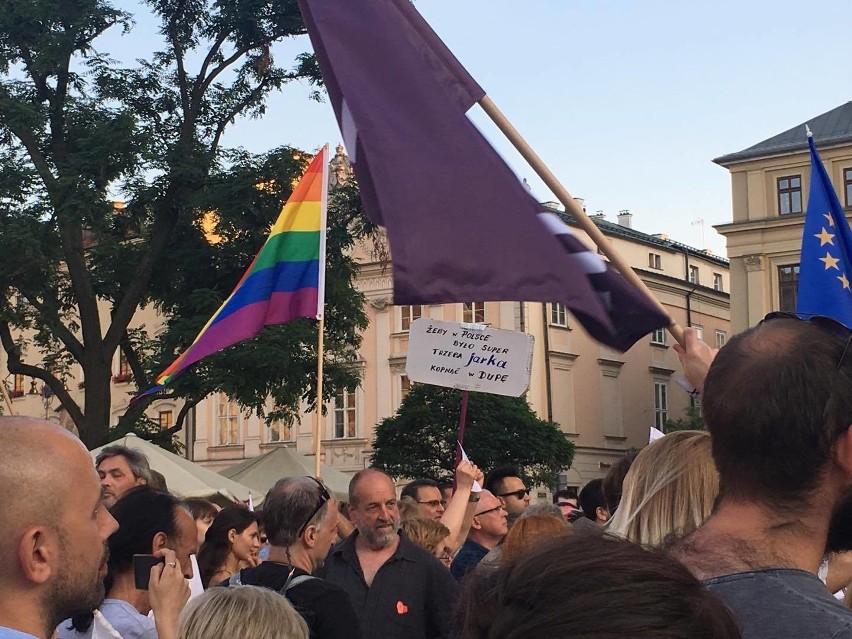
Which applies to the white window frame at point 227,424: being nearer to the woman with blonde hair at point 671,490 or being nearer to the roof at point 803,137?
the roof at point 803,137

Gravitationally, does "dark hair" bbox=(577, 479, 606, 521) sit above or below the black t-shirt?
above

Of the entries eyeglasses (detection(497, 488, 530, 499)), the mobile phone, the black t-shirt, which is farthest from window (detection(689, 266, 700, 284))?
the mobile phone

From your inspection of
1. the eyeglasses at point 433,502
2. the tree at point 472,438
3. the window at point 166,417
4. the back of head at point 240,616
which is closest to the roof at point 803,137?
the tree at point 472,438

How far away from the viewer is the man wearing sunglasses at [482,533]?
7934 mm

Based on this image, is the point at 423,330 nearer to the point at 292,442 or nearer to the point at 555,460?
the point at 555,460

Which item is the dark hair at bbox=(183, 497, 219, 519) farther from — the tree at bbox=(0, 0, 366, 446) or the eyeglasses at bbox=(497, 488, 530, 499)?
the tree at bbox=(0, 0, 366, 446)

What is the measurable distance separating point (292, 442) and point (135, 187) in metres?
30.3

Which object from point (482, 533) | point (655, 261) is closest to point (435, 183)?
point (482, 533)

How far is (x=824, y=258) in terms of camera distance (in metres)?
4.56

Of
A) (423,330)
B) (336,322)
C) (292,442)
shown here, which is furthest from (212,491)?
(292,442)

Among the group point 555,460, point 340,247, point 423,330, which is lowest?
point 555,460

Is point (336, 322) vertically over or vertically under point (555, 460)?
over

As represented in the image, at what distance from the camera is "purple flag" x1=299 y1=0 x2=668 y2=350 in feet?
14.5

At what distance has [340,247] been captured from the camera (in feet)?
84.7
